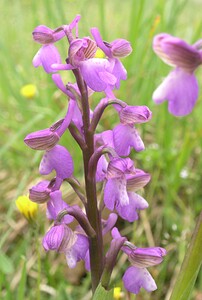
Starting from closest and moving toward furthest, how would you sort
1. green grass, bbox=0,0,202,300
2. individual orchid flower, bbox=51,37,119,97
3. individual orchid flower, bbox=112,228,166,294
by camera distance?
1. individual orchid flower, bbox=51,37,119,97
2. individual orchid flower, bbox=112,228,166,294
3. green grass, bbox=0,0,202,300

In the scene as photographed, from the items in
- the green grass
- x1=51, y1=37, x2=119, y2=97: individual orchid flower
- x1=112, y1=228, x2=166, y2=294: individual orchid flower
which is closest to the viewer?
x1=51, y1=37, x2=119, y2=97: individual orchid flower

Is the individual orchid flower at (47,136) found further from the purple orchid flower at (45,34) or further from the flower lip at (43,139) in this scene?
the purple orchid flower at (45,34)

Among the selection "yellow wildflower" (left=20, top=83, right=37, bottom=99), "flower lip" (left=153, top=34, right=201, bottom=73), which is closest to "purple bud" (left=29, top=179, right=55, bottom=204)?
"flower lip" (left=153, top=34, right=201, bottom=73)

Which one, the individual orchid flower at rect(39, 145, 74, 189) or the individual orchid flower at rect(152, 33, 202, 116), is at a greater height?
the individual orchid flower at rect(152, 33, 202, 116)

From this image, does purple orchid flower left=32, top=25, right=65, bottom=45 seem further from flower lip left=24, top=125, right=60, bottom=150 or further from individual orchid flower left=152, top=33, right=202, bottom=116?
individual orchid flower left=152, top=33, right=202, bottom=116

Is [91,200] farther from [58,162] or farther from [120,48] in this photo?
[120,48]

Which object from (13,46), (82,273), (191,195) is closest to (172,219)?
(191,195)
